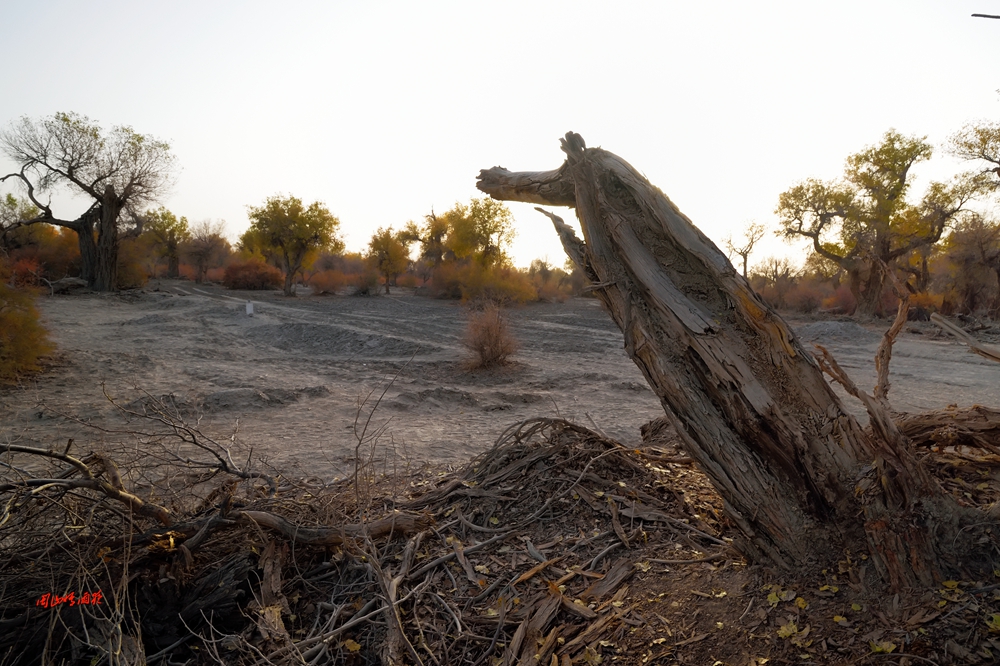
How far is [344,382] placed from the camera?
32.4 feet

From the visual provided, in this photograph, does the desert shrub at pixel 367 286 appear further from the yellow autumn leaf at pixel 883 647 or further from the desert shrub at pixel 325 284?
the yellow autumn leaf at pixel 883 647

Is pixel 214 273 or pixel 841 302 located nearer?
pixel 841 302

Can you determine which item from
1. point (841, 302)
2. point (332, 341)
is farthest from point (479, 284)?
point (841, 302)

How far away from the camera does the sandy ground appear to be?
260 inches

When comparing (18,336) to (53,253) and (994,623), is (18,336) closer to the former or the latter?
(994,623)

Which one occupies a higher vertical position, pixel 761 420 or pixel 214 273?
pixel 214 273

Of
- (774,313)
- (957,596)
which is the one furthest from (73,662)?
(957,596)

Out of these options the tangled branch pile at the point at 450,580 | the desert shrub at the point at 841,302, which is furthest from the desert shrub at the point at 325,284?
the tangled branch pile at the point at 450,580

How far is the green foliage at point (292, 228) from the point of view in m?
33.6

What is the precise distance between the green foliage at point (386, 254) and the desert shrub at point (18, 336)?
28197 millimetres

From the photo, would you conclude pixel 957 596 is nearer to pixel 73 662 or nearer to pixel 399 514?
pixel 399 514

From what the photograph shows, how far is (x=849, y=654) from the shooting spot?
6.52 feet

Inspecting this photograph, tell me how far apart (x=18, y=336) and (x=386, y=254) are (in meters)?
30.0

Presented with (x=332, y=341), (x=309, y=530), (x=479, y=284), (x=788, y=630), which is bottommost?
(x=309, y=530)
